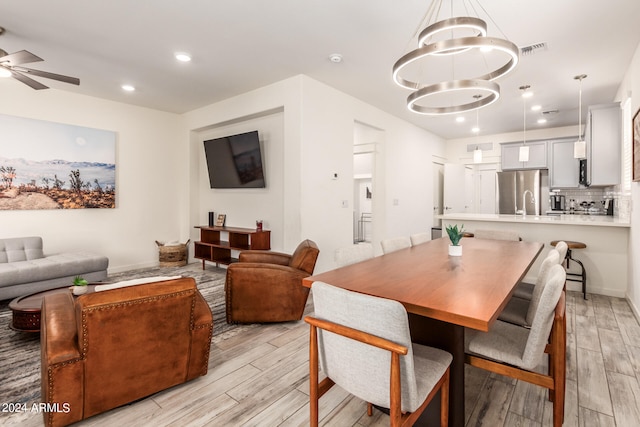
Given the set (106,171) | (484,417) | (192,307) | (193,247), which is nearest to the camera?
(484,417)

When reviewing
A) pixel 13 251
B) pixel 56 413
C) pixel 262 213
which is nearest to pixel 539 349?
pixel 56 413

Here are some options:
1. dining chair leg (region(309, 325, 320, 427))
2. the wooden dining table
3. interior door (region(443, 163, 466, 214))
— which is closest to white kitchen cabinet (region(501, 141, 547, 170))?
interior door (region(443, 163, 466, 214))

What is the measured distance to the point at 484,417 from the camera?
180 cm

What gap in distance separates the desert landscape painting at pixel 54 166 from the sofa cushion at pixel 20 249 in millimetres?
519

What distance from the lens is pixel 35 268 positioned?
11.9 feet

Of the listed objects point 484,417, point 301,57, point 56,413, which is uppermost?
point 301,57

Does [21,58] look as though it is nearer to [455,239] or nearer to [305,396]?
[305,396]

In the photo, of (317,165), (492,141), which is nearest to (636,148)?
(317,165)

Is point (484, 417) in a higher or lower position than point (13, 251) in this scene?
lower

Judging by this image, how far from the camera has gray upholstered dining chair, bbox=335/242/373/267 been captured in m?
2.40

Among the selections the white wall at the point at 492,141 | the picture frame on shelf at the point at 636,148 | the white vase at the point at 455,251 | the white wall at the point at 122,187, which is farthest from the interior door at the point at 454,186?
the white wall at the point at 122,187

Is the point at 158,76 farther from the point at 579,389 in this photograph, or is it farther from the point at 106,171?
the point at 579,389

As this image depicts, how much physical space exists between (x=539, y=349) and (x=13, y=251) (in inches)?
216

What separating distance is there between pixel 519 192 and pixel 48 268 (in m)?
8.11
